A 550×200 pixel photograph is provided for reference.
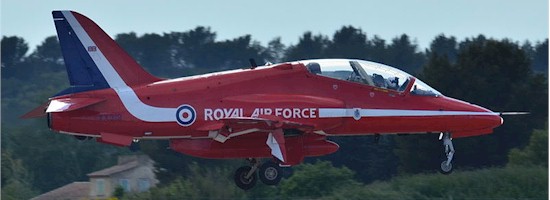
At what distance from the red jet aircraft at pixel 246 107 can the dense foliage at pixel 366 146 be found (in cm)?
717

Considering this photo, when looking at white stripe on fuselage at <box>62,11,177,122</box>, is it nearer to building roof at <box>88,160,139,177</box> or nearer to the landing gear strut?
the landing gear strut

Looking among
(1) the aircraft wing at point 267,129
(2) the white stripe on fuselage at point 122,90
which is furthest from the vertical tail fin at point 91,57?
(1) the aircraft wing at point 267,129

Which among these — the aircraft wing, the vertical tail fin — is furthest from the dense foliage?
the vertical tail fin

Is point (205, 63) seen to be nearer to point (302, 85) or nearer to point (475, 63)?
point (475, 63)

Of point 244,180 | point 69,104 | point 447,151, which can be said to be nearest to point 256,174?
point 244,180

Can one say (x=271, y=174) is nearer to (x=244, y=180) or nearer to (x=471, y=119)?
(x=244, y=180)

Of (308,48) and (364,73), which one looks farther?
(308,48)

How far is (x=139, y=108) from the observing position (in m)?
40.2

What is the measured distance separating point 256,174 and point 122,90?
3.74 meters

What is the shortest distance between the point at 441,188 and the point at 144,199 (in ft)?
27.6

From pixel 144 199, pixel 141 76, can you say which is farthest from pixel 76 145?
pixel 141 76

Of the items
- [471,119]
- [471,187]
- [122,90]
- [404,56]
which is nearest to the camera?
[122,90]

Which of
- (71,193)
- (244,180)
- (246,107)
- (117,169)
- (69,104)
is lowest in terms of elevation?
(71,193)

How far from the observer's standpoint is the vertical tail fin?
135 ft
